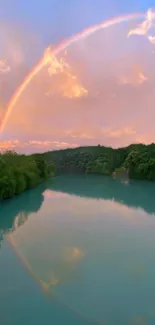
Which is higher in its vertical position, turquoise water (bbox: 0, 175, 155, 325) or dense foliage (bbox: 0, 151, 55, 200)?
dense foliage (bbox: 0, 151, 55, 200)

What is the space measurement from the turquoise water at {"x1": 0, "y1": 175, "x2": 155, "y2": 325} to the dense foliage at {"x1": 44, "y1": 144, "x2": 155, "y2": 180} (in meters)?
35.8

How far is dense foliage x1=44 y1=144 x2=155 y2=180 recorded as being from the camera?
52750mm

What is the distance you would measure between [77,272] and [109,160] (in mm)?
63476

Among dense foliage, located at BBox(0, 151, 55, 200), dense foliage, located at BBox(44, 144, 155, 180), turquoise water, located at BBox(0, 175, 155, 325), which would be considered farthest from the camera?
dense foliage, located at BBox(44, 144, 155, 180)

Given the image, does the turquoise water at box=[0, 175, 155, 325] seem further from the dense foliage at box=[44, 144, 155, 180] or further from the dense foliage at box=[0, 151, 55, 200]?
the dense foliage at box=[44, 144, 155, 180]

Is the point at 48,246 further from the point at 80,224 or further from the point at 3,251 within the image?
the point at 80,224

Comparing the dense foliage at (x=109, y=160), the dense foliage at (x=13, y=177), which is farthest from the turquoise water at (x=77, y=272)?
the dense foliage at (x=109, y=160)

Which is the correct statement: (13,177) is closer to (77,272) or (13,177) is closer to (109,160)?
(77,272)

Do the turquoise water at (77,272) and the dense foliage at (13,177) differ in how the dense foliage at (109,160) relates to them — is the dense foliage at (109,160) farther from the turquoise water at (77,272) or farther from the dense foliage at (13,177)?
the turquoise water at (77,272)

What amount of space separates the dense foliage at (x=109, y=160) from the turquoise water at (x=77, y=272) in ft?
117

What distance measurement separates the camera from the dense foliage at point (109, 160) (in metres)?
52.8

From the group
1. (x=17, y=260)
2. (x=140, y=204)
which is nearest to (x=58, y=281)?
(x=17, y=260)

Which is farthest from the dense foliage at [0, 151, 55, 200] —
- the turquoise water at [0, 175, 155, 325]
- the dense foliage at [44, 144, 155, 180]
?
the dense foliage at [44, 144, 155, 180]

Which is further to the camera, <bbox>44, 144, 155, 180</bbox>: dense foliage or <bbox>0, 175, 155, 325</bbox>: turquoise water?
<bbox>44, 144, 155, 180</bbox>: dense foliage
